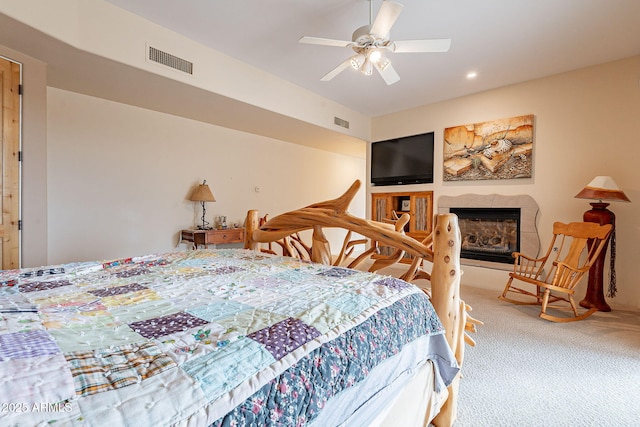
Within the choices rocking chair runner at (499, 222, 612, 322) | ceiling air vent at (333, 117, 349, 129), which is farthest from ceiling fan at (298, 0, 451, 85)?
rocking chair runner at (499, 222, 612, 322)

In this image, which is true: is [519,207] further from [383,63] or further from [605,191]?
[383,63]

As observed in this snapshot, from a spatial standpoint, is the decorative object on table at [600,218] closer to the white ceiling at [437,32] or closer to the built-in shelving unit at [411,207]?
the white ceiling at [437,32]

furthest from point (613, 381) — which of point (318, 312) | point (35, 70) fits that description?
point (35, 70)

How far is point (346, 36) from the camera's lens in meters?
3.02

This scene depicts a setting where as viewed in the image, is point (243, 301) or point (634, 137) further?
point (634, 137)

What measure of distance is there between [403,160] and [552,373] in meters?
3.67

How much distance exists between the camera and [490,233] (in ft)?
13.8

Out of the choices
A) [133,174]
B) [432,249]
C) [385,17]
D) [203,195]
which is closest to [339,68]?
[385,17]

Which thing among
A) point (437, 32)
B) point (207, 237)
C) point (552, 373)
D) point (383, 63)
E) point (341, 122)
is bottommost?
point (552, 373)

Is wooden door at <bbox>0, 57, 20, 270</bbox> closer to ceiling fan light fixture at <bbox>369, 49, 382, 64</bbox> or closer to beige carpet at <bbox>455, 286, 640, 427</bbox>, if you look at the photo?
ceiling fan light fixture at <bbox>369, 49, 382, 64</bbox>

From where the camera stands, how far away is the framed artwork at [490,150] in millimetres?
3904

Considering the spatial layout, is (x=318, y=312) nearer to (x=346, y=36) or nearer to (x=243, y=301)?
(x=243, y=301)

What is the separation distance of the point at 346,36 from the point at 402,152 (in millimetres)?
2477

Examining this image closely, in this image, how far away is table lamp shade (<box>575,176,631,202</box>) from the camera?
3023mm
